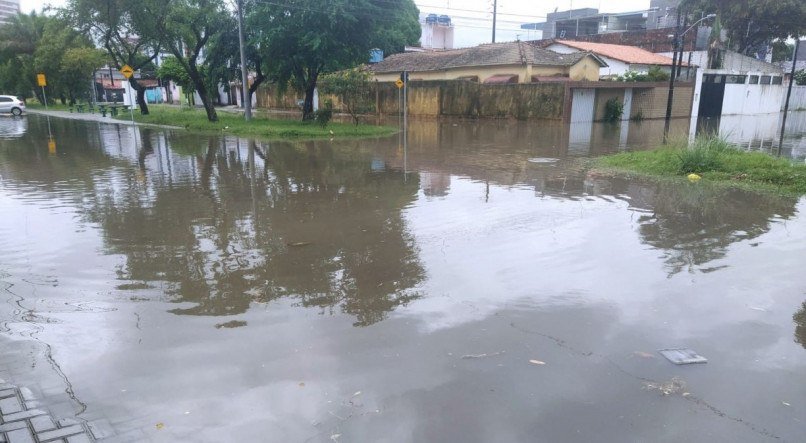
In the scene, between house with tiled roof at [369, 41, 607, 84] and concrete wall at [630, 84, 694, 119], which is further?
house with tiled roof at [369, 41, 607, 84]

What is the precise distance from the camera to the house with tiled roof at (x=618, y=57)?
4066 centimetres

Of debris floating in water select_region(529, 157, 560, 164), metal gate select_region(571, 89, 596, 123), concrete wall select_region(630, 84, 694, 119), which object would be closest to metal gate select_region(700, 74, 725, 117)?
concrete wall select_region(630, 84, 694, 119)

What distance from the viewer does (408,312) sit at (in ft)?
17.3

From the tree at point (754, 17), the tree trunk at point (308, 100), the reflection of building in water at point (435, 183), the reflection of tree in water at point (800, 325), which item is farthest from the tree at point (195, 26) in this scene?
the tree at point (754, 17)

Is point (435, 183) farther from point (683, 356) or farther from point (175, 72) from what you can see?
point (175, 72)

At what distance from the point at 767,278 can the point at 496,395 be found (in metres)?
4.22

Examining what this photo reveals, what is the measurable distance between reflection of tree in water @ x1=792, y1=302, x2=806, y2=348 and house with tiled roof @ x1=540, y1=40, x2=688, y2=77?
36351 mm

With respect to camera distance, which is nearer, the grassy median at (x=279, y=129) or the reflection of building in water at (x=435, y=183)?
the reflection of building in water at (x=435, y=183)

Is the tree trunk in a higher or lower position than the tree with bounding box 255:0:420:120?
lower

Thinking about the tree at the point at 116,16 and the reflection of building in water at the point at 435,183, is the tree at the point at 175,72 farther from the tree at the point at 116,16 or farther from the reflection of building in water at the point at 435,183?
the reflection of building in water at the point at 435,183

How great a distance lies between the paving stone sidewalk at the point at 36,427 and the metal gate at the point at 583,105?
30510 mm

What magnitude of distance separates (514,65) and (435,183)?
26.3m

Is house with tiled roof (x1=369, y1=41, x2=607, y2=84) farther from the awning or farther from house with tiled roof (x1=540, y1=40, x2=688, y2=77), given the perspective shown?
house with tiled roof (x1=540, y1=40, x2=688, y2=77)

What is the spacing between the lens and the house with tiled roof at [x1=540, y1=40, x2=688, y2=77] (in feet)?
133
